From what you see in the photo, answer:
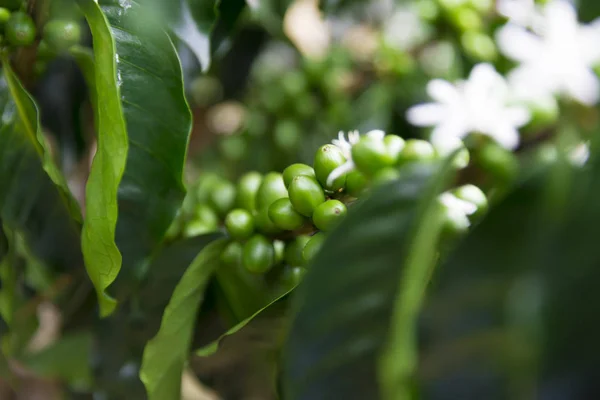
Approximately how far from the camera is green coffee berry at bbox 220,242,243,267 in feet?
1.84

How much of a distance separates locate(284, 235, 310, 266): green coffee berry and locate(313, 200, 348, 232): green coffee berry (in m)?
0.05

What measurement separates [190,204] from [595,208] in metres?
0.51

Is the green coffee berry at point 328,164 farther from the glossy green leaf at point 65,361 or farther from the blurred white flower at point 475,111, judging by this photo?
the glossy green leaf at point 65,361

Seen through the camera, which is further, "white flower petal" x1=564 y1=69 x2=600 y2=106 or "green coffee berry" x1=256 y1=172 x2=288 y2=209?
"white flower petal" x1=564 y1=69 x2=600 y2=106

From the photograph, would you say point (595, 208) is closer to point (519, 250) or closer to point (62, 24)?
point (519, 250)

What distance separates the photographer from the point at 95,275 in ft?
1.55

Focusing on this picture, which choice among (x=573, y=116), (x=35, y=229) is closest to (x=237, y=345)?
(x=35, y=229)

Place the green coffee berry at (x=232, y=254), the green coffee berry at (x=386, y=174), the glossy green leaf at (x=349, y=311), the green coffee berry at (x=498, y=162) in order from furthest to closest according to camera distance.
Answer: the green coffee berry at (x=498, y=162) → the green coffee berry at (x=232, y=254) → the green coffee berry at (x=386, y=174) → the glossy green leaf at (x=349, y=311)

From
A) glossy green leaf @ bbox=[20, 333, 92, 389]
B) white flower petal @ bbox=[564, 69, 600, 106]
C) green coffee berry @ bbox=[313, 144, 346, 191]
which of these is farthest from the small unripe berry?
white flower petal @ bbox=[564, 69, 600, 106]

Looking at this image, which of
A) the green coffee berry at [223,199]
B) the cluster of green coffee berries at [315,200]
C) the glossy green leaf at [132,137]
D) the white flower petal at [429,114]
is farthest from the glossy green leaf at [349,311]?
the white flower petal at [429,114]

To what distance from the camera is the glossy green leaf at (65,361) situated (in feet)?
2.49

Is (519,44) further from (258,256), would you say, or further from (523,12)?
(258,256)

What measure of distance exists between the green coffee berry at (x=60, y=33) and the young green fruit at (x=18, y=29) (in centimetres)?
2

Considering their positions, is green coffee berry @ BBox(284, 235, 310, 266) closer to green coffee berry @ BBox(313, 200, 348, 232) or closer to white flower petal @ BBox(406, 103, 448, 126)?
green coffee berry @ BBox(313, 200, 348, 232)
